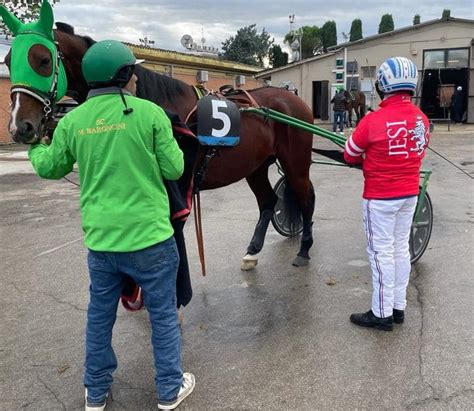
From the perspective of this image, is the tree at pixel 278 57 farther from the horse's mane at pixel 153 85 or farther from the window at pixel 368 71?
the horse's mane at pixel 153 85

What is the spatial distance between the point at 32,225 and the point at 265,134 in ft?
14.2

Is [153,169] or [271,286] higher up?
[153,169]

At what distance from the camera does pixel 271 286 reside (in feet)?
15.0

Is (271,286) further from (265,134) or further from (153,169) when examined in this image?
(153,169)

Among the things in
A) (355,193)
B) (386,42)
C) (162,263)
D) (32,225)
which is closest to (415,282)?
(162,263)

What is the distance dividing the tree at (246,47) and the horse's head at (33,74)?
51.6m

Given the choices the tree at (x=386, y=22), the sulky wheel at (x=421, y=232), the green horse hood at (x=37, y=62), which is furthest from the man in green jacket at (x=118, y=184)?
the tree at (x=386, y=22)

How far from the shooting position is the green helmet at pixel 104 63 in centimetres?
236

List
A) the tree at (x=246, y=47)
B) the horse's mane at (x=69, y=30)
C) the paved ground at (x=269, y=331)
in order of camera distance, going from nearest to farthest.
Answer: the paved ground at (x=269, y=331) < the horse's mane at (x=69, y=30) < the tree at (x=246, y=47)

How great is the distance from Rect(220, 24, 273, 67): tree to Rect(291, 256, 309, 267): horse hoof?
164ft

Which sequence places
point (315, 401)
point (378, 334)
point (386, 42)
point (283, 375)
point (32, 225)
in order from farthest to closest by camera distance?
1. point (386, 42)
2. point (32, 225)
3. point (378, 334)
4. point (283, 375)
5. point (315, 401)

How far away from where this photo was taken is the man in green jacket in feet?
7.73

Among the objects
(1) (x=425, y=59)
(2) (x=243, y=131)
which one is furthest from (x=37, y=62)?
(1) (x=425, y=59)

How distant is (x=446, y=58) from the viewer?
79.4 ft
